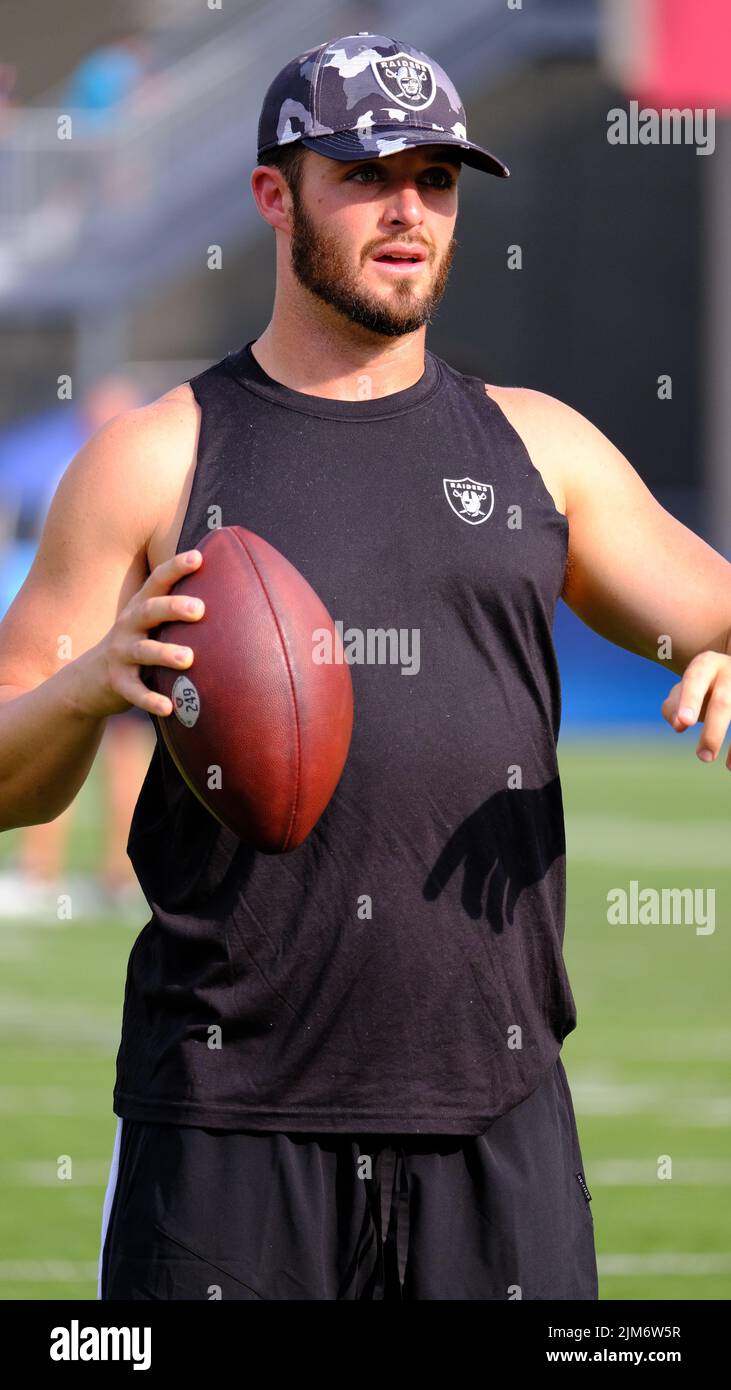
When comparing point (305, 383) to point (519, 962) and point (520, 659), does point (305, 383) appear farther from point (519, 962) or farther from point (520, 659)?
point (519, 962)

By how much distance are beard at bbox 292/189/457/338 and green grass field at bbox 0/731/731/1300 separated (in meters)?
2.27

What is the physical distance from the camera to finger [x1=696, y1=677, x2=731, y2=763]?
2.29 metres

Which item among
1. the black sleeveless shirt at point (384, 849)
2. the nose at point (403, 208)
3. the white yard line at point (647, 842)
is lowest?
the black sleeveless shirt at point (384, 849)

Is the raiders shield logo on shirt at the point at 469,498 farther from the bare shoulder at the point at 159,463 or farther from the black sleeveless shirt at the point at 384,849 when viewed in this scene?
the bare shoulder at the point at 159,463

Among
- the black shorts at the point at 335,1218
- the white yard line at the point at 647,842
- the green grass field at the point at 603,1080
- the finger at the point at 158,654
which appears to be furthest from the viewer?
the white yard line at the point at 647,842

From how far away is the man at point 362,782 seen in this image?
236 centimetres

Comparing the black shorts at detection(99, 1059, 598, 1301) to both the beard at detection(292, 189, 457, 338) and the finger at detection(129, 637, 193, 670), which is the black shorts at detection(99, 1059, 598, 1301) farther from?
the beard at detection(292, 189, 457, 338)

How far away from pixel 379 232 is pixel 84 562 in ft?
1.68

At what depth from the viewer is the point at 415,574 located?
2.43m

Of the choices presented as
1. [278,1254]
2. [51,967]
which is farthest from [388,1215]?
[51,967]

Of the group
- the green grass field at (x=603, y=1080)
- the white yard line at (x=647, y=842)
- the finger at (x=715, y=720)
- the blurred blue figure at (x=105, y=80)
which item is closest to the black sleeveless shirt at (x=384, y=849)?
the finger at (x=715, y=720)

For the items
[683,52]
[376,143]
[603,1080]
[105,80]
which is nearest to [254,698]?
[376,143]

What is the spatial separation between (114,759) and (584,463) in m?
5.70

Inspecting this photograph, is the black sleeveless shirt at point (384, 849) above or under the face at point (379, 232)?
under
